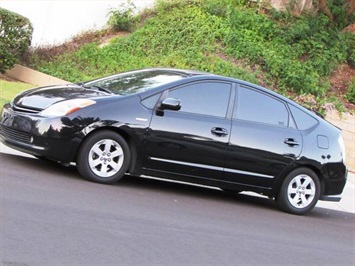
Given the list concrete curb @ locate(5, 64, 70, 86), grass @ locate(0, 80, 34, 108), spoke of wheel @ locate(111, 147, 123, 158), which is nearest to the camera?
spoke of wheel @ locate(111, 147, 123, 158)

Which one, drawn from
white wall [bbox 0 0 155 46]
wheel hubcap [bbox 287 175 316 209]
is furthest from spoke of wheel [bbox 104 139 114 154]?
white wall [bbox 0 0 155 46]

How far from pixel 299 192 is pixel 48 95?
11.6 ft

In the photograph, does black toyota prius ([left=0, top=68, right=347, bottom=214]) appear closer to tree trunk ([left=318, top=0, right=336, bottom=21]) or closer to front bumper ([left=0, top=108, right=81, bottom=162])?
front bumper ([left=0, top=108, right=81, bottom=162])

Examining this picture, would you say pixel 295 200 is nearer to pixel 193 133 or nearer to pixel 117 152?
pixel 193 133

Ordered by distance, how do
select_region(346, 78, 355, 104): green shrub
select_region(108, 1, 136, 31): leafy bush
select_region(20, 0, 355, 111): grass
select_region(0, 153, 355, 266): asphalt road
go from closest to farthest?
select_region(0, 153, 355, 266): asphalt road
select_region(20, 0, 355, 111): grass
select_region(346, 78, 355, 104): green shrub
select_region(108, 1, 136, 31): leafy bush

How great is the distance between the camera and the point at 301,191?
917 centimetres

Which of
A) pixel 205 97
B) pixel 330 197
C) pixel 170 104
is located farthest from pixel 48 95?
pixel 330 197

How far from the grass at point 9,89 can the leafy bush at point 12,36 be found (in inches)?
21.0

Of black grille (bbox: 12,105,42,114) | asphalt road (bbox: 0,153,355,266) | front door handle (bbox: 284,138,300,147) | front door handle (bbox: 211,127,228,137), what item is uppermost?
front door handle (bbox: 284,138,300,147)

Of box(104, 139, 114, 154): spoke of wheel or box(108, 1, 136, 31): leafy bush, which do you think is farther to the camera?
box(108, 1, 136, 31): leafy bush

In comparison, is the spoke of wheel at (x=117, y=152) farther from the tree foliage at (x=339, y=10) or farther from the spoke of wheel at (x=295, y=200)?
the tree foliage at (x=339, y=10)

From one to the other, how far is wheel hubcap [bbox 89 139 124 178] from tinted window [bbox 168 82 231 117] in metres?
0.97

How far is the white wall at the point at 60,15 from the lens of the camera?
53.9 ft

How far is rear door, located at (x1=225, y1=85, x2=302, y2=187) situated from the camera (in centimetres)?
870
